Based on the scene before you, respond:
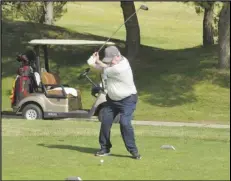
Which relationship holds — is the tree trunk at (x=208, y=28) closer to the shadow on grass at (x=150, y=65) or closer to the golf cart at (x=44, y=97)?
the shadow on grass at (x=150, y=65)

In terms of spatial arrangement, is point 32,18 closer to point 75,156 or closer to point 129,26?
point 129,26

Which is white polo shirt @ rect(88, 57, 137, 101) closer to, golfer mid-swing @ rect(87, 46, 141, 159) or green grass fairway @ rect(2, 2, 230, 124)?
golfer mid-swing @ rect(87, 46, 141, 159)

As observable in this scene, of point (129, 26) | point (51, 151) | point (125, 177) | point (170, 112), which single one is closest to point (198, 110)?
point (170, 112)

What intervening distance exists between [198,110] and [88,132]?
9.74 m

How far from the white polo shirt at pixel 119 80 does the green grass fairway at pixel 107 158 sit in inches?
35.3

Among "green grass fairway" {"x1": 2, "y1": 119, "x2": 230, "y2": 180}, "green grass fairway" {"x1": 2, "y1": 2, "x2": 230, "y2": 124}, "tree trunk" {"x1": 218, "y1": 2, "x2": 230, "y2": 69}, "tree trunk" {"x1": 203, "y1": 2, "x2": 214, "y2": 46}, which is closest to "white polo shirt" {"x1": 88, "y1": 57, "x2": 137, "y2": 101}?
"green grass fairway" {"x1": 2, "y1": 119, "x2": 230, "y2": 180}

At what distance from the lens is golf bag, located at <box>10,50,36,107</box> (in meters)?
17.4

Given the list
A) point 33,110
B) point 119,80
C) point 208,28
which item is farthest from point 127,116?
point 208,28

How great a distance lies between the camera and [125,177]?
768 centimetres

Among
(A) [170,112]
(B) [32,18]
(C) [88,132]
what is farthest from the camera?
(B) [32,18]

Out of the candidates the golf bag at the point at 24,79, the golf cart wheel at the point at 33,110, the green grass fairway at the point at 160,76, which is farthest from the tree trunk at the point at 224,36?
the golf cart wheel at the point at 33,110

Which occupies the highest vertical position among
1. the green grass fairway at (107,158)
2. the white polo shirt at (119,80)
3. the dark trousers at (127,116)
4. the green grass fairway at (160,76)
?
the white polo shirt at (119,80)

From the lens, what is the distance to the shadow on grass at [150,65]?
23.9m

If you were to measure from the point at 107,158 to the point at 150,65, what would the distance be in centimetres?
1777
